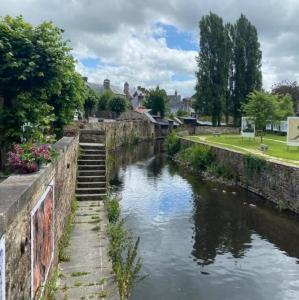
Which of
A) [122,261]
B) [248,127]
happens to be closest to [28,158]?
[122,261]

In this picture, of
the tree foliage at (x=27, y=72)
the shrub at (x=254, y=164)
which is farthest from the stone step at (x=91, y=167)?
the shrub at (x=254, y=164)

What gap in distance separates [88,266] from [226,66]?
51788 millimetres

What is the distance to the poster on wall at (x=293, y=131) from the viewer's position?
26.2 metres

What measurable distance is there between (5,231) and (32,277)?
1807mm

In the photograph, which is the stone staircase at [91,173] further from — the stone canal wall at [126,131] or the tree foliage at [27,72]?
the stone canal wall at [126,131]

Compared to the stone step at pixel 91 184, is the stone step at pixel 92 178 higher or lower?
higher

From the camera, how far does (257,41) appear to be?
59000mm

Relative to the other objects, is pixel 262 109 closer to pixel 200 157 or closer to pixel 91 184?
pixel 200 157

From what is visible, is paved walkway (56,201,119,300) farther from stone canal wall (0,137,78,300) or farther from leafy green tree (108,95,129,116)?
leafy green tree (108,95,129,116)

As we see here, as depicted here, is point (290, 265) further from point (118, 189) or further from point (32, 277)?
point (118, 189)

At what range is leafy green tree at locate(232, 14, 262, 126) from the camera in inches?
2296

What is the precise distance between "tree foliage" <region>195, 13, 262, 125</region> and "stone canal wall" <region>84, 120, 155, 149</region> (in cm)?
997

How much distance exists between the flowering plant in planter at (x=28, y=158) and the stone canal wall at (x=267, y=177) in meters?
13.9

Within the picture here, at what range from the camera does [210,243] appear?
45.4 ft
